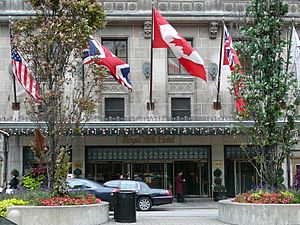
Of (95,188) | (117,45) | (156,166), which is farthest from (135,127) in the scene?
(117,45)

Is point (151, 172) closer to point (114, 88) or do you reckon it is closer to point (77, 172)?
point (77, 172)

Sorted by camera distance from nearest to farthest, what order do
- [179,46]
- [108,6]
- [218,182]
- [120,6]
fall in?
[179,46]
[218,182]
[108,6]
[120,6]

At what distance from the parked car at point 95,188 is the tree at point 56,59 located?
15.6ft

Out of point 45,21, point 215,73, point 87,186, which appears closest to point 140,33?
point 215,73

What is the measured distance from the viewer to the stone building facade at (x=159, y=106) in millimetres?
29438

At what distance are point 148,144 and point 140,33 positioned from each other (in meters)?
6.31

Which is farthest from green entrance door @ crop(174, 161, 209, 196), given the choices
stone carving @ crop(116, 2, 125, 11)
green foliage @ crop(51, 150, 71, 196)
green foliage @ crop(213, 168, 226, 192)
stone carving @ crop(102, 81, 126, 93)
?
green foliage @ crop(51, 150, 71, 196)

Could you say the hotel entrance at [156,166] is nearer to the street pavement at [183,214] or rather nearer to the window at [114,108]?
the street pavement at [183,214]

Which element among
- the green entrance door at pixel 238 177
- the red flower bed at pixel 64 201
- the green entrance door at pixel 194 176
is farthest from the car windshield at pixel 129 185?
the green entrance door at pixel 238 177

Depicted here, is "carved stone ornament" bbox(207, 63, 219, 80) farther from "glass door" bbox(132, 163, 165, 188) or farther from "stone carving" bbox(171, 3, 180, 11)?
"glass door" bbox(132, 163, 165, 188)

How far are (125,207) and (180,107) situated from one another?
43.8ft

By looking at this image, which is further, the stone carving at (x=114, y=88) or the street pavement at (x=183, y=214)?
the stone carving at (x=114, y=88)

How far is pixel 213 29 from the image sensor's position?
29.9m

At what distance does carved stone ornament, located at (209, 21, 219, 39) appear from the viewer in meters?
29.8
